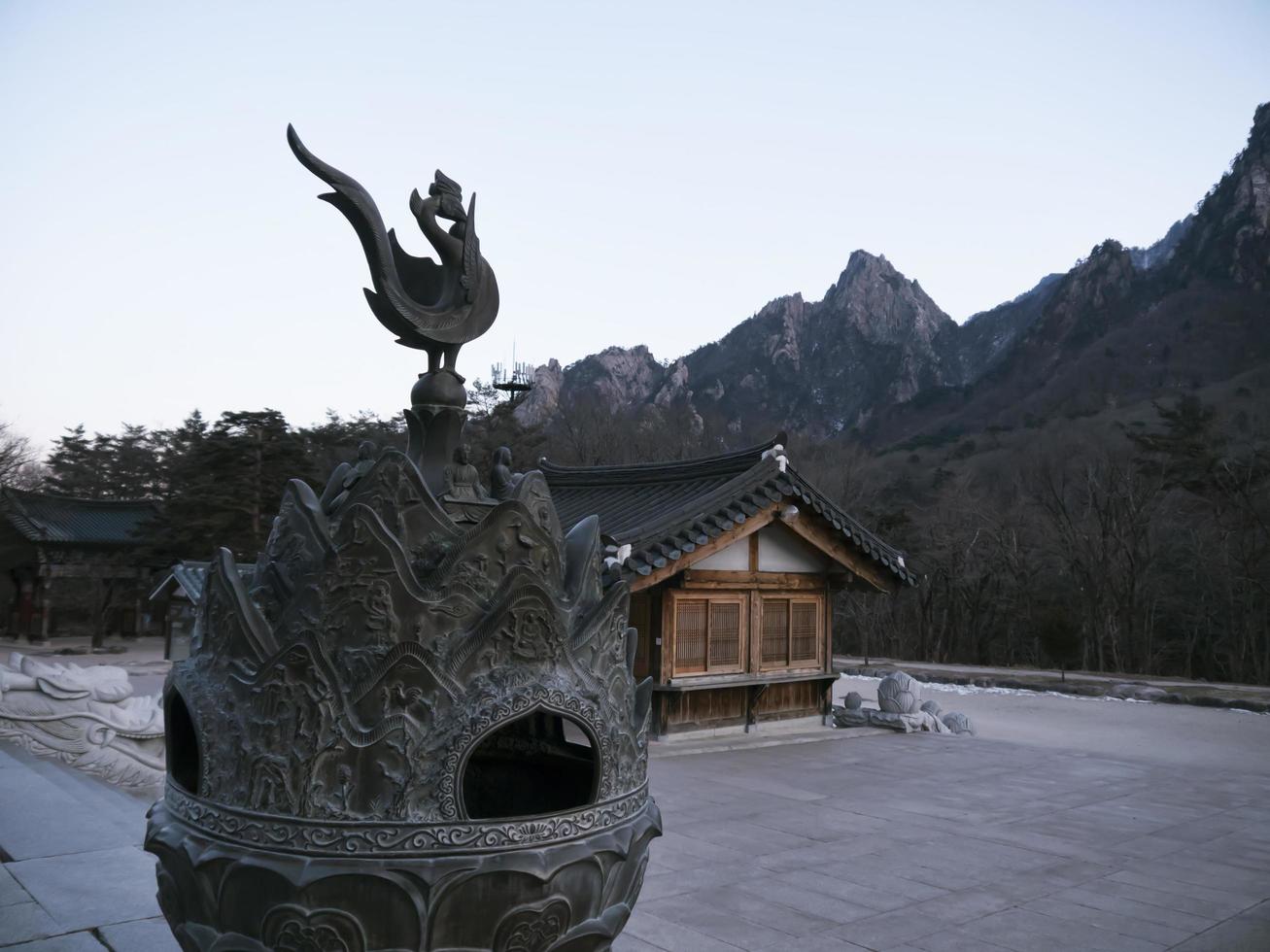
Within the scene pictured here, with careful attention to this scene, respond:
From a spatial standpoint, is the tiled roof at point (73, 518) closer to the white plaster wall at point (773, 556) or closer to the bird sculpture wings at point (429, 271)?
the white plaster wall at point (773, 556)

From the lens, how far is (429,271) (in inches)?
132

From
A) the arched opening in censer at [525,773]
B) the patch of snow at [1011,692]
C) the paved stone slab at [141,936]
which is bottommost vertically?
the paved stone slab at [141,936]

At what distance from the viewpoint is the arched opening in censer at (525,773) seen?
4.08 meters

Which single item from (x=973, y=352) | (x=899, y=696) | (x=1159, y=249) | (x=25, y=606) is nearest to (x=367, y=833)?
(x=899, y=696)

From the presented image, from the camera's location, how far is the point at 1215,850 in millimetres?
7504

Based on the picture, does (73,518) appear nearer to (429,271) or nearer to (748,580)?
(748,580)

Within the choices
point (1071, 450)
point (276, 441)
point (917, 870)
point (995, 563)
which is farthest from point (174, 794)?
point (1071, 450)

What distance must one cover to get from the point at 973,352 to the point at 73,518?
7515 cm

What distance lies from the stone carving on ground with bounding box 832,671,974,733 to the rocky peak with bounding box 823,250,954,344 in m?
66.7

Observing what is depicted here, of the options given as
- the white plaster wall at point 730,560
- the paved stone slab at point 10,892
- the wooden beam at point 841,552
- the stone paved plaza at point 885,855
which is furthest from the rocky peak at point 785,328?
the paved stone slab at point 10,892

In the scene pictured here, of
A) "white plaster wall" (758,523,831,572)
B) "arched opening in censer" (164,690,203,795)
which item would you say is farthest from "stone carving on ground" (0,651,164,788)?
"white plaster wall" (758,523,831,572)

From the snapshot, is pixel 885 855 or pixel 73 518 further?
pixel 73 518

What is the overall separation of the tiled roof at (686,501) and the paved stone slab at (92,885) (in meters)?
5.76

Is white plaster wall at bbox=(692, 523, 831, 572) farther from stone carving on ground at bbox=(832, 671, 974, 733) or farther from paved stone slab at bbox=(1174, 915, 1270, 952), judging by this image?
paved stone slab at bbox=(1174, 915, 1270, 952)
